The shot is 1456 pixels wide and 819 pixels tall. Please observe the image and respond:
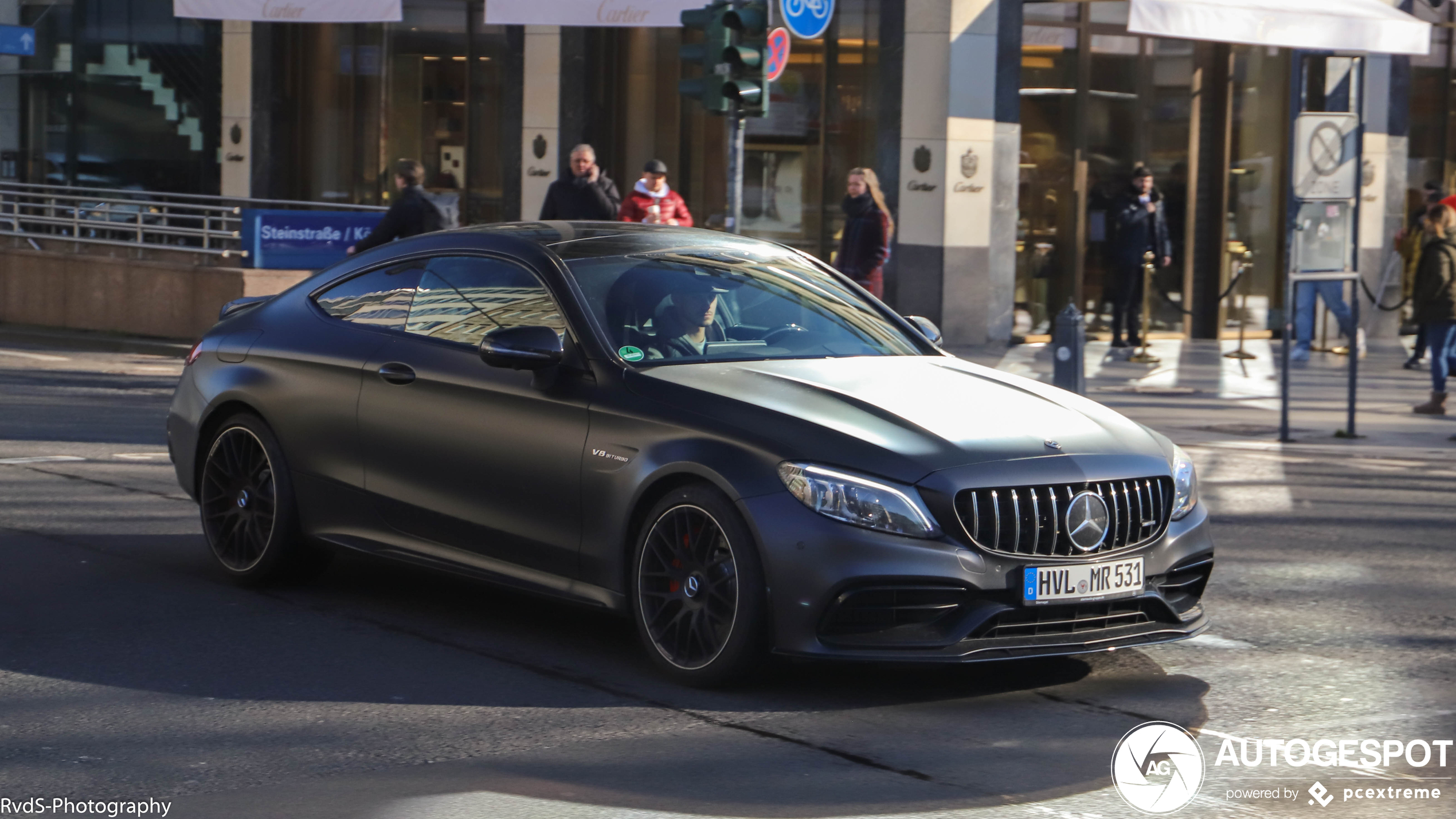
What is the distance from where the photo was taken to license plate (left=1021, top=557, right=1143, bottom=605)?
554 centimetres

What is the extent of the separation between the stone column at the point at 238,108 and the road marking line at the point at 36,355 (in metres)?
9.82

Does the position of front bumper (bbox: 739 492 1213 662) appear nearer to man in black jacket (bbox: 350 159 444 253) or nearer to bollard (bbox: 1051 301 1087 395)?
bollard (bbox: 1051 301 1087 395)

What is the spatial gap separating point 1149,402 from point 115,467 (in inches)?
356

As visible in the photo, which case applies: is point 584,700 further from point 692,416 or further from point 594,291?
point 594,291

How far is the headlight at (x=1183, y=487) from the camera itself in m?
6.07

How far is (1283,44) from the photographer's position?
19.1 metres

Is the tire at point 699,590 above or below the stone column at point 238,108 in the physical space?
below

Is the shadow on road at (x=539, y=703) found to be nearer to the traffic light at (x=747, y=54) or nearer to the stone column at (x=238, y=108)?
the traffic light at (x=747, y=54)

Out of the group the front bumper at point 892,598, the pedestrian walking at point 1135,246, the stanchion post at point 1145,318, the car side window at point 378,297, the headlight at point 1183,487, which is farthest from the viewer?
the pedestrian walking at point 1135,246

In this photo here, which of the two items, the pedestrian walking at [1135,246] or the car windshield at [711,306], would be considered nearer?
the car windshield at [711,306]

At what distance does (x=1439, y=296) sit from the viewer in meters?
15.4

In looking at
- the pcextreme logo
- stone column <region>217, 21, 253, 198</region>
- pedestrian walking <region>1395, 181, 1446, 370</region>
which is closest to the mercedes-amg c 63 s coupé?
the pcextreme logo

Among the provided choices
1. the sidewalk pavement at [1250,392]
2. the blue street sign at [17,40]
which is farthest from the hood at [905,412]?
the blue street sign at [17,40]

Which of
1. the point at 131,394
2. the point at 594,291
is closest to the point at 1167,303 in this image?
the point at 131,394
